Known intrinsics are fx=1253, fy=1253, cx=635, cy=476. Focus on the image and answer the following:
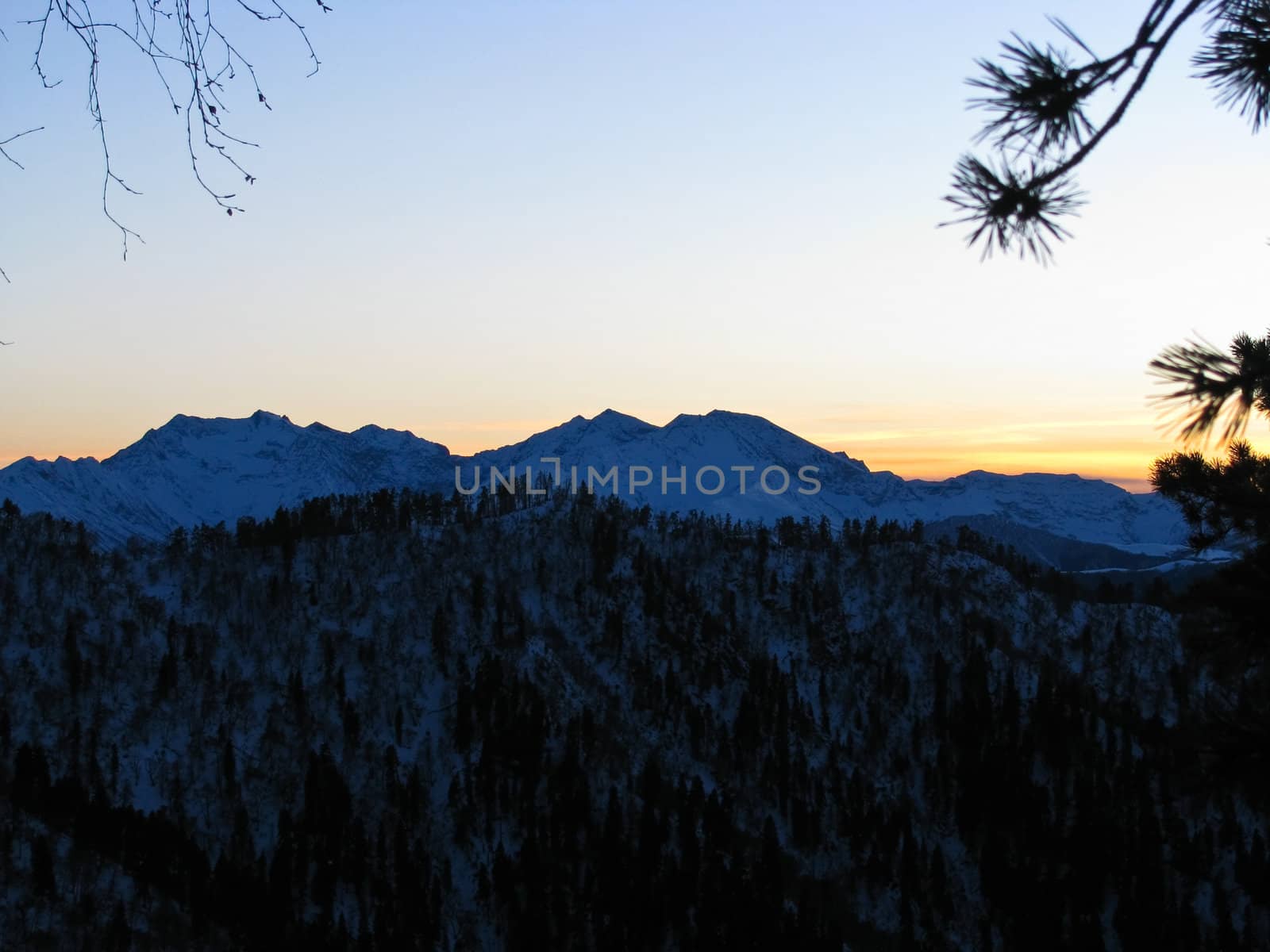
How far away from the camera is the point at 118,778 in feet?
617

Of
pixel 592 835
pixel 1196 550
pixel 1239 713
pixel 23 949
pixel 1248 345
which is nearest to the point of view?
pixel 1248 345

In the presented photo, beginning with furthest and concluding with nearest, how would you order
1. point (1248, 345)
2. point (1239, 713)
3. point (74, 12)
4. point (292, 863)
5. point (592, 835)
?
point (592, 835) → point (292, 863) → point (1239, 713) → point (1248, 345) → point (74, 12)

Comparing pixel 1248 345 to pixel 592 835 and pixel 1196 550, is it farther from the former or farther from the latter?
pixel 592 835

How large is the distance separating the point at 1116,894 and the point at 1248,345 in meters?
201

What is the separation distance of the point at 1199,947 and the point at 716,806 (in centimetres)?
7106

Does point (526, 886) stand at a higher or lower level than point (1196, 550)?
lower

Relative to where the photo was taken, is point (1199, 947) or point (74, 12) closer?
point (74, 12)

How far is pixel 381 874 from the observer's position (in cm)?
17725

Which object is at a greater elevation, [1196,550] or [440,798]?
[1196,550]

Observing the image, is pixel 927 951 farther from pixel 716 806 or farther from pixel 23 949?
pixel 23 949

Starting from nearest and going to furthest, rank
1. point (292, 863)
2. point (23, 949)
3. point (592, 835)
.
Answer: point (23, 949) → point (292, 863) → point (592, 835)

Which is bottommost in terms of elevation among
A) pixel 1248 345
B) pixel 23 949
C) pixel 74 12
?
pixel 23 949

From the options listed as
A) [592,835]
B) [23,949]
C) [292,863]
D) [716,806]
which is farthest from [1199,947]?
[23,949]

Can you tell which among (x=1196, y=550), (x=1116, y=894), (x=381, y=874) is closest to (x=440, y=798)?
(x=381, y=874)
